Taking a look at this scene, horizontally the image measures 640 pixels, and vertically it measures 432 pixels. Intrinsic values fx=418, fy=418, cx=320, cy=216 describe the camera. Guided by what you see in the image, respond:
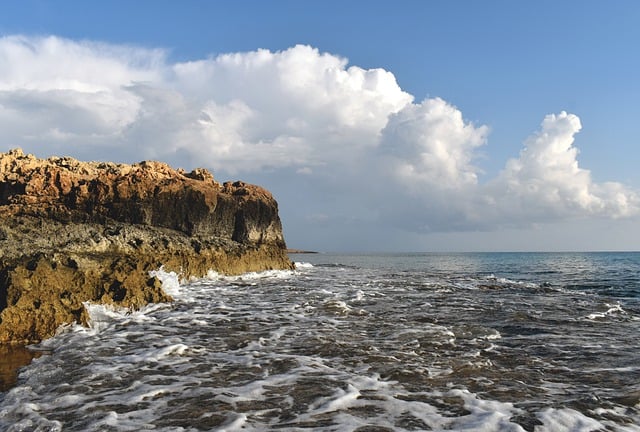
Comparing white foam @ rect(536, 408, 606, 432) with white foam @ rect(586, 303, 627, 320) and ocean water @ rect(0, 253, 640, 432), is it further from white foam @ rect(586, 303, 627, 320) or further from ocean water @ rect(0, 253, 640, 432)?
white foam @ rect(586, 303, 627, 320)

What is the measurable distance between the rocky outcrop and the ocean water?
96 cm

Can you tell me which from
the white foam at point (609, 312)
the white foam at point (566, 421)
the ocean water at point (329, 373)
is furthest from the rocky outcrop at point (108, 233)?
the white foam at point (609, 312)

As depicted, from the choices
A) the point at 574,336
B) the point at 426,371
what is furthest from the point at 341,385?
the point at 574,336

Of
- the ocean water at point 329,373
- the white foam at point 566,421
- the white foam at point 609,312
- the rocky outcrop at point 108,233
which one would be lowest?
the white foam at point 609,312

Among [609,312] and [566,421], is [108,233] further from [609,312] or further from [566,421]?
[609,312]

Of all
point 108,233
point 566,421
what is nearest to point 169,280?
point 108,233

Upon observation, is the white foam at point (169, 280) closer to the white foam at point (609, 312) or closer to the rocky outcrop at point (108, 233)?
the rocky outcrop at point (108, 233)

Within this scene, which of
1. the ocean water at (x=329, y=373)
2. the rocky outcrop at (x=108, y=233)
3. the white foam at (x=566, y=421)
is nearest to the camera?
the white foam at (x=566, y=421)

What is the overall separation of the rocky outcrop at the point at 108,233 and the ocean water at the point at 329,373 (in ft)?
3.13

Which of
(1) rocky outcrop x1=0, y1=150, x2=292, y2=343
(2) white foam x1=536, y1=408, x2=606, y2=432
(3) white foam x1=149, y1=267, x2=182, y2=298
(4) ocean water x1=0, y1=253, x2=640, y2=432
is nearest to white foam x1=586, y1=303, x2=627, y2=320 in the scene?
(4) ocean water x1=0, y1=253, x2=640, y2=432

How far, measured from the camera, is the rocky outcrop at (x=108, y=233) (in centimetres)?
1073

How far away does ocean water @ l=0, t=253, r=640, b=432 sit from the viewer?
17.7ft

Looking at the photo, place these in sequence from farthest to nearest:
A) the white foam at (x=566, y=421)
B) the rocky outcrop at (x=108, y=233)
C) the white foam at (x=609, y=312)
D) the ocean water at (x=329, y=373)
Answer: the white foam at (x=609, y=312), the rocky outcrop at (x=108, y=233), the ocean water at (x=329, y=373), the white foam at (x=566, y=421)

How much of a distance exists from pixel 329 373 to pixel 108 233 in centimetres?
1932
